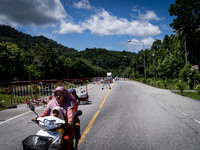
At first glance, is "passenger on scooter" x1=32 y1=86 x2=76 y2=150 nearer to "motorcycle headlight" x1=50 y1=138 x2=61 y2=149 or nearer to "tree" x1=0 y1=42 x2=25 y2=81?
"motorcycle headlight" x1=50 y1=138 x2=61 y2=149

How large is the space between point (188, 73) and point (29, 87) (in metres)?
20.5

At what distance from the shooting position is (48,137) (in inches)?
119

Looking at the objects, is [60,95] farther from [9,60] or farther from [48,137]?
[9,60]

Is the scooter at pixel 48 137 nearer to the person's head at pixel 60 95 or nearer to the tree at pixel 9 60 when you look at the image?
the person's head at pixel 60 95

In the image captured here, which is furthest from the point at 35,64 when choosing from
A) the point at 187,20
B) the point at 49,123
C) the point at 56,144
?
the point at 56,144

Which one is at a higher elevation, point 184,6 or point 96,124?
point 184,6

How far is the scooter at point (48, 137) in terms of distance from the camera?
2.93 meters

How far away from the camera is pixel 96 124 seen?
645 centimetres

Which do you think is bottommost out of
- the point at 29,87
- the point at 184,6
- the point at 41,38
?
the point at 29,87

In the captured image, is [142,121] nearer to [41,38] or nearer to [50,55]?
[50,55]

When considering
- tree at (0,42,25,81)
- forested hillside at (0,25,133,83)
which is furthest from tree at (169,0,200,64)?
tree at (0,42,25,81)

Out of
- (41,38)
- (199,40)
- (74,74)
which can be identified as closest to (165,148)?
(199,40)

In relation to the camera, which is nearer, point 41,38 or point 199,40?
point 199,40

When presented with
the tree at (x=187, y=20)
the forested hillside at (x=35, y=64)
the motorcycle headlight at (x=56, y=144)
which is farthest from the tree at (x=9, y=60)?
the tree at (x=187, y=20)
